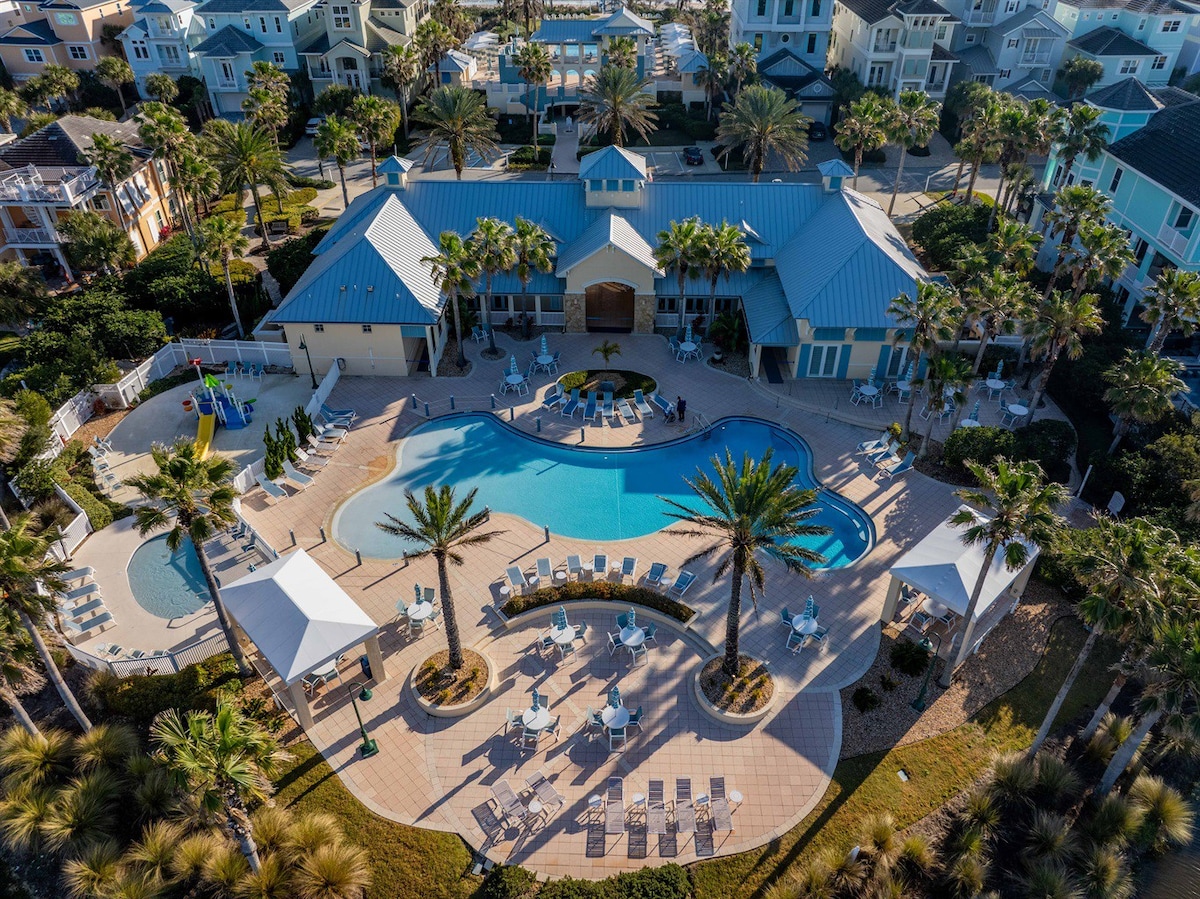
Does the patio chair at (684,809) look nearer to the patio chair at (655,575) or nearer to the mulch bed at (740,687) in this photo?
the mulch bed at (740,687)

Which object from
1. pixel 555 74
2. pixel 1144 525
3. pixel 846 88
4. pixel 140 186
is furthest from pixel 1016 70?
pixel 140 186

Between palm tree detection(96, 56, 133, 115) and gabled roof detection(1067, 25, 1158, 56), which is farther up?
gabled roof detection(1067, 25, 1158, 56)

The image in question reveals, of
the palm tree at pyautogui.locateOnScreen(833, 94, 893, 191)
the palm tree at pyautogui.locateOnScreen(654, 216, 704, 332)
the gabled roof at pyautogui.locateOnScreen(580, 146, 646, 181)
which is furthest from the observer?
the palm tree at pyautogui.locateOnScreen(833, 94, 893, 191)

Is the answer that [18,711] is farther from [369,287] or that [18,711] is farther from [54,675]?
[369,287]

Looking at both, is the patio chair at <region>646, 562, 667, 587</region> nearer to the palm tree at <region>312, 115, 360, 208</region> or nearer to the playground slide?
the playground slide

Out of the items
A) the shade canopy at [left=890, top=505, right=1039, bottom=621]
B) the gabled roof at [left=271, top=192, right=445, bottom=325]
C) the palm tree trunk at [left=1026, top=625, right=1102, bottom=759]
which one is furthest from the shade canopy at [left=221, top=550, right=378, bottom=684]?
the palm tree trunk at [left=1026, top=625, right=1102, bottom=759]

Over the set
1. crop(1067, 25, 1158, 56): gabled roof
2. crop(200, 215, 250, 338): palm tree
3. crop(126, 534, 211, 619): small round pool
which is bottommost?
crop(126, 534, 211, 619): small round pool
